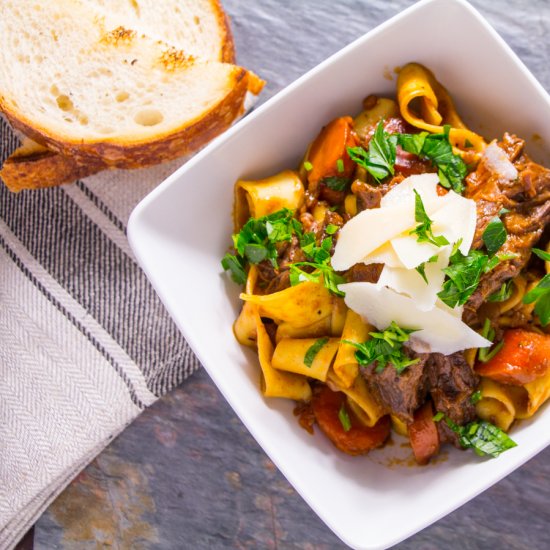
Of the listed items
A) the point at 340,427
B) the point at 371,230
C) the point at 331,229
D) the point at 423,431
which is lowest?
the point at 340,427

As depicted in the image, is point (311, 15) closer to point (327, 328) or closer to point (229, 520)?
point (327, 328)

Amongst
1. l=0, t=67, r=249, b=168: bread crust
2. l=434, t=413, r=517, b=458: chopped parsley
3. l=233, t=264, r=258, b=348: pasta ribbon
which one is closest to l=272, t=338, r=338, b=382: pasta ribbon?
l=233, t=264, r=258, b=348: pasta ribbon

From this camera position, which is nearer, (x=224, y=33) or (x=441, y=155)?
(x=441, y=155)

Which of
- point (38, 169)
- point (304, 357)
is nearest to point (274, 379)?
point (304, 357)

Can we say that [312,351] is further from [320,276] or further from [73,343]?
[73,343]

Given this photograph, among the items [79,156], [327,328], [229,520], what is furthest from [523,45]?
[229,520]

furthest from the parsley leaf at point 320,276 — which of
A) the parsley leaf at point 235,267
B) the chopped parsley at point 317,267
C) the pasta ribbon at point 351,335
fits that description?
A: the parsley leaf at point 235,267

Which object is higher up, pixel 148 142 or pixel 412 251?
pixel 412 251
